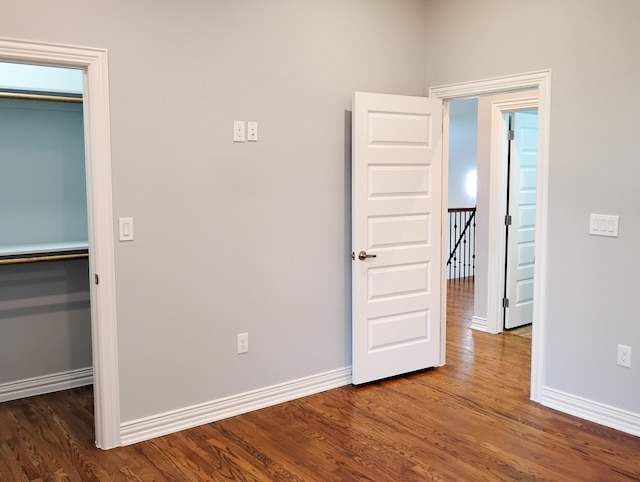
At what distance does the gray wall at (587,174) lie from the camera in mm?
3266

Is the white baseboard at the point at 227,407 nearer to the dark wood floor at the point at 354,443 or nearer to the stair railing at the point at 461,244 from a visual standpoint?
the dark wood floor at the point at 354,443

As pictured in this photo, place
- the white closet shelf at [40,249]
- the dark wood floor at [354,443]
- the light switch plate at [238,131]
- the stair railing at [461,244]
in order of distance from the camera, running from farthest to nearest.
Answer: the stair railing at [461,244] → the white closet shelf at [40,249] → the light switch plate at [238,131] → the dark wood floor at [354,443]

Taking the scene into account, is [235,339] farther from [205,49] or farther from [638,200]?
[638,200]

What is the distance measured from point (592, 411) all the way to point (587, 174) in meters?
1.41

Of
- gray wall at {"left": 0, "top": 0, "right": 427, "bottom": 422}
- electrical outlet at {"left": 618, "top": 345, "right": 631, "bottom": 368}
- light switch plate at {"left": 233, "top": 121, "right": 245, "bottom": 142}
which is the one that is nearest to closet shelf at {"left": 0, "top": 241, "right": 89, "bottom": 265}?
gray wall at {"left": 0, "top": 0, "right": 427, "bottom": 422}

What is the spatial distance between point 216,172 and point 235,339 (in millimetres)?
1021

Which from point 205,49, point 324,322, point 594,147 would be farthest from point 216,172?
point 594,147

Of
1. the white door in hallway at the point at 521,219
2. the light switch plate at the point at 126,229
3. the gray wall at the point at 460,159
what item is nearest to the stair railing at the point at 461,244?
the gray wall at the point at 460,159

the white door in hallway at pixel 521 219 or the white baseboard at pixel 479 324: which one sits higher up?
the white door in hallway at pixel 521 219

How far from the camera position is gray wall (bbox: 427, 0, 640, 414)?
327 cm

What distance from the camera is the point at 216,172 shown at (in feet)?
11.1

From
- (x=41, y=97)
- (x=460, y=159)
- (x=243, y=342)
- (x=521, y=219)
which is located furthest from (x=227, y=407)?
(x=460, y=159)

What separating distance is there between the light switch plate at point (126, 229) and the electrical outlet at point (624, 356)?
2.82 m

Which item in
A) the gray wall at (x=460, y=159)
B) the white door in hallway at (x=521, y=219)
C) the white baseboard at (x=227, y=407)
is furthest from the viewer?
the gray wall at (x=460, y=159)
